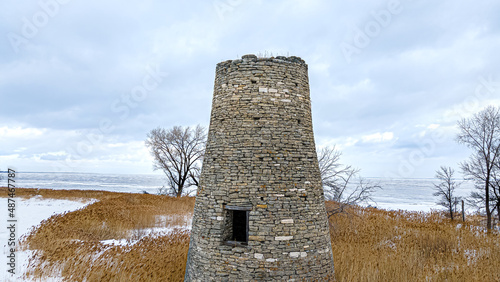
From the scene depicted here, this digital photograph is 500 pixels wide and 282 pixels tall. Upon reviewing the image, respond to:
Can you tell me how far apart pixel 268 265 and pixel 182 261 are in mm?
5360

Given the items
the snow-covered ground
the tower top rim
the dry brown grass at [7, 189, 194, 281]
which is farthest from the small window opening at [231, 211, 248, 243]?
the snow-covered ground

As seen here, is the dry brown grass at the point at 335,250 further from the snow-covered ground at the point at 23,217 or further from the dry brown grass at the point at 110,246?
the snow-covered ground at the point at 23,217

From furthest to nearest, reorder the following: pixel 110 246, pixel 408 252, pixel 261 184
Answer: pixel 408 252
pixel 110 246
pixel 261 184

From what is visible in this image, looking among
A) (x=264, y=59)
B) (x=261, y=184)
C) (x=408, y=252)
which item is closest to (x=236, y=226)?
(x=261, y=184)

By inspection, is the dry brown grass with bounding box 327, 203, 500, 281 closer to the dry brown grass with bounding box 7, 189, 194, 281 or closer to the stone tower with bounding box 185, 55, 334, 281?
the stone tower with bounding box 185, 55, 334, 281

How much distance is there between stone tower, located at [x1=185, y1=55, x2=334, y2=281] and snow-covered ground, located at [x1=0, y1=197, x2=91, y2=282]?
6187 mm

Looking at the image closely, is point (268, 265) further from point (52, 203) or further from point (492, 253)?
point (52, 203)

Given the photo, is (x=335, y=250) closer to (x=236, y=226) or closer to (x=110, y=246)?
(x=236, y=226)

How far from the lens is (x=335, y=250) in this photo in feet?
38.0

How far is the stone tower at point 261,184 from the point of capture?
21.5ft

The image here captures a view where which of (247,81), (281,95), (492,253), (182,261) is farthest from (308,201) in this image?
(492,253)

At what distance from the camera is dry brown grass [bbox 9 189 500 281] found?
9094 millimetres

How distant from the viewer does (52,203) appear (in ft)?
79.3

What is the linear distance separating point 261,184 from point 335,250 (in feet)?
22.2
